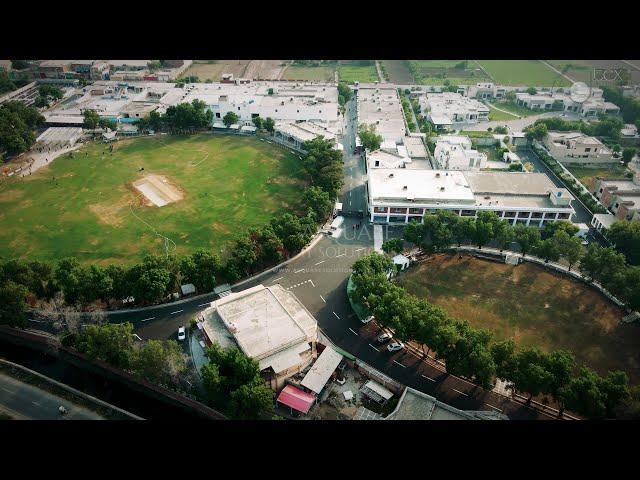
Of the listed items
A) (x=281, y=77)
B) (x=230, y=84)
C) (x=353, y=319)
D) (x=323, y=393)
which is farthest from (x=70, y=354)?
(x=281, y=77)

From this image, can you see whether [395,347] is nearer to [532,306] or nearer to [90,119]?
[532,306]

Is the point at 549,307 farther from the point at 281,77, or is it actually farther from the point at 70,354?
the point at 281,77

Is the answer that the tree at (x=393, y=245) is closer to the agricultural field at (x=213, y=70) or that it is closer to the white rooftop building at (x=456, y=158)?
the white rooftop building at (x=456, y=158)

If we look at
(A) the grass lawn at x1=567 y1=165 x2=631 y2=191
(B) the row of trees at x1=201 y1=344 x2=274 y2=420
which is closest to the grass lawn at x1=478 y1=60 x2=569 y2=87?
(A) the grass lawn at x1=567 y1=165 x2=631 y2=191

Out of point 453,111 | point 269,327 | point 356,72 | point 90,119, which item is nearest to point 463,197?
point 269,327

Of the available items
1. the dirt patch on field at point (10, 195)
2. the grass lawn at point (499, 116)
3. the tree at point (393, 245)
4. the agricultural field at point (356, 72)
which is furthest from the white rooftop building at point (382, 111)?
the dirt patch on field at point (10, 195)

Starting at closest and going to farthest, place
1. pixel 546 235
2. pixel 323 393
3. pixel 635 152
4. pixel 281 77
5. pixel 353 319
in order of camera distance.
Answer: pixel 323 393
pixel 353 319
pixel 546 235
pixel 635 152
pixel 281 77

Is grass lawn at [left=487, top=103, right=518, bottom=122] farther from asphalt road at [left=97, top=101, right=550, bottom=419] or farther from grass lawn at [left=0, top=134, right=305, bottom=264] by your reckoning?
asphalt road at [left=97, top=101, right=550, bottom=419]
